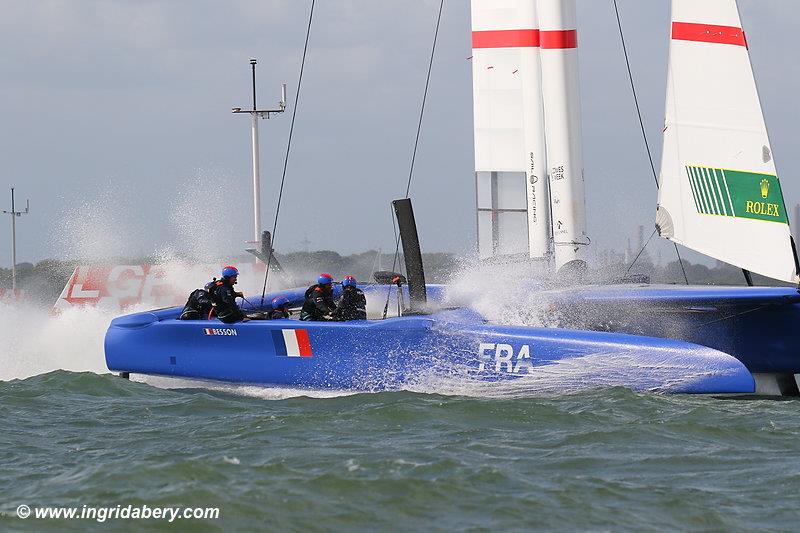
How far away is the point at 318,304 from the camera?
9.73 m

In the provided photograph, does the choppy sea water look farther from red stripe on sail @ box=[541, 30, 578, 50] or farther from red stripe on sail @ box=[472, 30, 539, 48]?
red stripe on sail @ box=[472, 30, 539, 48]

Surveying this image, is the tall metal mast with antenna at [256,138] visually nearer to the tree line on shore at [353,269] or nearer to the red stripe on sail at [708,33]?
the tree line on shore at [353,269]

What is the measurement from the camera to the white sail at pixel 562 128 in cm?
1048

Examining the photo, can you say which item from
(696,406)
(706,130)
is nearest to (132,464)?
(696,406)

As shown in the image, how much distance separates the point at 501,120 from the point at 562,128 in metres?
1.47

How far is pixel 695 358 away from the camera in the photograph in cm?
779

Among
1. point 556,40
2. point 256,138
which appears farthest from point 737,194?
point 256,138

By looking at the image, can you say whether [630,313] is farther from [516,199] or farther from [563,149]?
[516,199]

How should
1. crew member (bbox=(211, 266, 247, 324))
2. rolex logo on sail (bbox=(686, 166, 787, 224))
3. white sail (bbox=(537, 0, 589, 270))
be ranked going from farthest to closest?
white sail (bbox=(537, 0, 589, 270)), crew member (bbox=(211, 266, 247, 324)), rolex logo on sail (bbox=(686, 166, 787, 224))

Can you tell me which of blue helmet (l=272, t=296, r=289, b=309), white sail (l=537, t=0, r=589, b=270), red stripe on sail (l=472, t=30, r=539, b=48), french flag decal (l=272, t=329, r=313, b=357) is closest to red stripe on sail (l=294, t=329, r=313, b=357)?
french flag decal (l=272, t=329, r=313, b=357)

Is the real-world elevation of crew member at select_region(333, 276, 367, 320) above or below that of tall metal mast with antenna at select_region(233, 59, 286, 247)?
below

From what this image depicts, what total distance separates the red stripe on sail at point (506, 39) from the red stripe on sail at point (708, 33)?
2168 mm

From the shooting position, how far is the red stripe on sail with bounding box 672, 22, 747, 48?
9008mm

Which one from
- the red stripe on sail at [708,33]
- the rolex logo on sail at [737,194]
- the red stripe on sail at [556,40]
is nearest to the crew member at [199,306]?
the red stripe on sail at [556,40]
